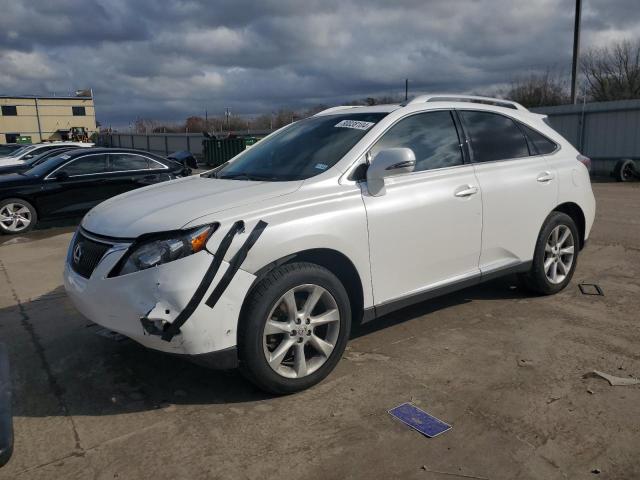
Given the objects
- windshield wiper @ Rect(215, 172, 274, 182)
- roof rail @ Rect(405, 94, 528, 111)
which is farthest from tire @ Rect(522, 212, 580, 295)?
windshield wiper @ Rect(215, 172, 274, 182)

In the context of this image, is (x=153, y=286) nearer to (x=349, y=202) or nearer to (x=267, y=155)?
(x=349, y=202)

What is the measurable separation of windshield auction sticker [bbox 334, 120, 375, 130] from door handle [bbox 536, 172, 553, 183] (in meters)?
1.77

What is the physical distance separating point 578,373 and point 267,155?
9.04 feet

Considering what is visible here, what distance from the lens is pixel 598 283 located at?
18.5ft

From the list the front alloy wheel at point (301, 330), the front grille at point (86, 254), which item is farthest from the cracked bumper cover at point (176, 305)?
the front alloy wheel at point (301, 330)

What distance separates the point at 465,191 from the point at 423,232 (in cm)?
56

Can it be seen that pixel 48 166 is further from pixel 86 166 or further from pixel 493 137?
pixel 493 137

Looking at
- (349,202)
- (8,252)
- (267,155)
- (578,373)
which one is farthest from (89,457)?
(8,252)

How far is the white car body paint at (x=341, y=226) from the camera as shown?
303cm

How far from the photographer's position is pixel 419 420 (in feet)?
10.1

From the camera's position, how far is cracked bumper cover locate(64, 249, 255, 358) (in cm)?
295

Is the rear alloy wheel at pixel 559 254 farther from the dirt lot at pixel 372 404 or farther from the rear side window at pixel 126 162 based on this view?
the rear side window at pixel 126 162

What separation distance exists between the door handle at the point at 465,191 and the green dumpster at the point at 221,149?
2455 cm

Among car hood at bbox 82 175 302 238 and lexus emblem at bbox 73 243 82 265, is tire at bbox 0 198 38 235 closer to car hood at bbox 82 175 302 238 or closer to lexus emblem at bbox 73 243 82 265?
car hood at bbox 82 175 302 238
